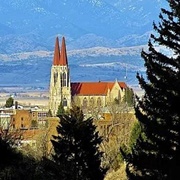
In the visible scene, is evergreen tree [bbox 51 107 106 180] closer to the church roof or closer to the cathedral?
the cathedral

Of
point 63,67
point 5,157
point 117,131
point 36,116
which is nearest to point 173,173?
point 5,157

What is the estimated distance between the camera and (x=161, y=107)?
1539 centimetres

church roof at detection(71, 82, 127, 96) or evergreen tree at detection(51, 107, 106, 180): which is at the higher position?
church roof at detection(71, 82, 127, 96)

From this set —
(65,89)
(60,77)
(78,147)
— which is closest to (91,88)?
(65,89)

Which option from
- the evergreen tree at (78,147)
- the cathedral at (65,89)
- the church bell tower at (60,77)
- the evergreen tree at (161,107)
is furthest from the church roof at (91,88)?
the evergreen tree at (161,107)

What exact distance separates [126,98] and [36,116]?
13.2 meters

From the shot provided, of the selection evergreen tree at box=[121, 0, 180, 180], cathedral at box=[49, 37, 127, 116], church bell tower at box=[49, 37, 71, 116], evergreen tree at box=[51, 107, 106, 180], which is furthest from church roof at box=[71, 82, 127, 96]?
evergreen tree at box=[121, 0, 180, 180]

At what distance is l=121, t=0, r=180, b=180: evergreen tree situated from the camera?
14.9m

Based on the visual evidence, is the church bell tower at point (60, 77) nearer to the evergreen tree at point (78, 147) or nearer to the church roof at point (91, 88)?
the church roof at point (91, 88)

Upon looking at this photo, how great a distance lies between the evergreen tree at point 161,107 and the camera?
1488 cm

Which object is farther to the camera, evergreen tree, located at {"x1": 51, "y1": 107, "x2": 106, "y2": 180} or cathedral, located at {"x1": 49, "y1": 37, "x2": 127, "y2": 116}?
cathedral, located at {"x1": 49, "y1": 37, "x2": 127, "y2": 116}

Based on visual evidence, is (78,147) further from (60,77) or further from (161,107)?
(60,77)

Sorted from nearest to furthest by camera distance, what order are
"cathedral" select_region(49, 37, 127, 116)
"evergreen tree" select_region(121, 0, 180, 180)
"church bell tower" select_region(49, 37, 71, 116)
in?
1. "evergreen tree" select_region(121, 0, 180, 180)
2. "cathedral" select_region(49, 37, 127, 116)
3. "church bell tower" select_region(49, 37, 71, 116)

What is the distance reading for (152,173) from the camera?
15.0m
